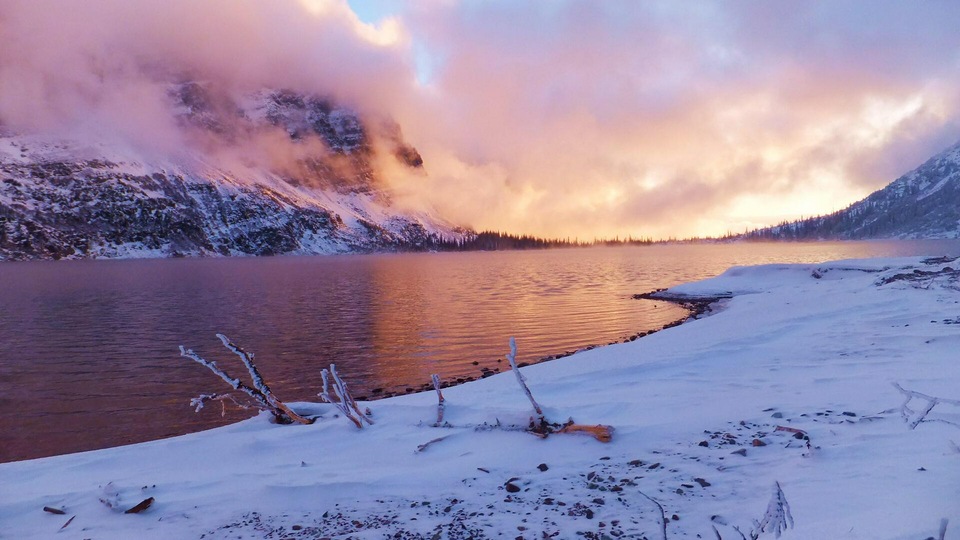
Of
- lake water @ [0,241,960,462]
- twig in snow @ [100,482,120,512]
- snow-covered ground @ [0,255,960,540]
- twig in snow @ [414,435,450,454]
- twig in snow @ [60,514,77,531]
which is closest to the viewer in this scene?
snow-covered ground @ [0,255,960,540]

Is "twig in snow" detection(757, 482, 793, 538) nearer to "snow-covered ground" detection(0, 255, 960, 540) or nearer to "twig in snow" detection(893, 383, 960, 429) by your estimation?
"snow-covered ground" detection(0, 255, 960, 540)

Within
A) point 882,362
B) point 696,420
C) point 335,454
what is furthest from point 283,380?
point 882,362

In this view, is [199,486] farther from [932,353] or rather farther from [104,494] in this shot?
[932,353]

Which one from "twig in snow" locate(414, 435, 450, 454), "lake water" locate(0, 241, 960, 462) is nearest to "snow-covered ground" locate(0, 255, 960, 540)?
"twig in snow" locate(414, 435, 450, 454)

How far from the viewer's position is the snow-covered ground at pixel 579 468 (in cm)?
646

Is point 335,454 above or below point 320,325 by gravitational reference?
below

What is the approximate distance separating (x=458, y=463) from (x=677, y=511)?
3717 millimetres

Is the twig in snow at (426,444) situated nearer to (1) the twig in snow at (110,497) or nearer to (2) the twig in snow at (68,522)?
(1) the twig in snow at (110,497)

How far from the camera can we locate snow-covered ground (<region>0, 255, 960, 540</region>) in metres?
6.46

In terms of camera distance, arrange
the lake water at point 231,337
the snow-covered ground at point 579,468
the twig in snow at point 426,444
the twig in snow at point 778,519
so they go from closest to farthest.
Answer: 1. the twig in snow at point 778,519
2. the snow-covered ground at point 579,468
3. the twig in snow at point 426,444
4. the lake water at point 231,337

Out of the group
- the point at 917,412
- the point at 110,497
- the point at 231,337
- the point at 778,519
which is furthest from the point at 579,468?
the point at 231,337

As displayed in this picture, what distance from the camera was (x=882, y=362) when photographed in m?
13.1

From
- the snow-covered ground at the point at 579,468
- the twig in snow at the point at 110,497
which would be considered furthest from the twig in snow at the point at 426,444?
the twig in snow at the point at 110,497

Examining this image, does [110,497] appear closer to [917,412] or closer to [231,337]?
[917,412]
